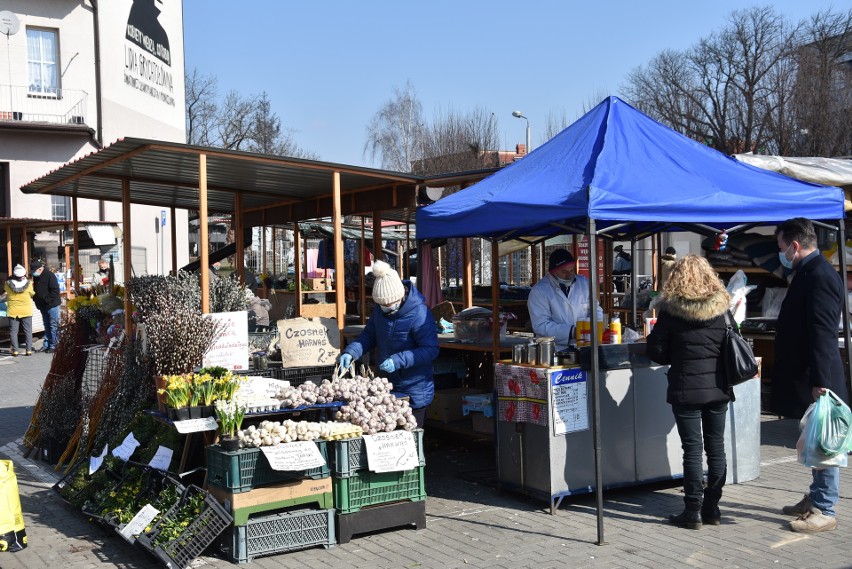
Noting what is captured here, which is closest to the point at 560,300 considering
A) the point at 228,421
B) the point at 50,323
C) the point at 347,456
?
the point at 347,456

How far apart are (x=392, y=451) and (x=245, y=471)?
1040 mm

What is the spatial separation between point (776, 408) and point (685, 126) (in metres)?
34.0

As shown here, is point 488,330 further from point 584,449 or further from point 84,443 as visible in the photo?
point 84,443

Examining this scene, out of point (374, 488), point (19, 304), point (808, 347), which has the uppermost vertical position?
point (19, 304)

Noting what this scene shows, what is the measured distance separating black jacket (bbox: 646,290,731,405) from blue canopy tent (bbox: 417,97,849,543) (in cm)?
56

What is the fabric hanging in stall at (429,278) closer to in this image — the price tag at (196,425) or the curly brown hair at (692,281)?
the curly brown hair at (692,281)

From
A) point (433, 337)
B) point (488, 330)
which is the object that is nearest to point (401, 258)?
point (488, 330)

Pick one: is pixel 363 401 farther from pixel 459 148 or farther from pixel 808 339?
pixel 459 148

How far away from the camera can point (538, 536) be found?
5914 mm

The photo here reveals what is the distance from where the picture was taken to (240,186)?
9914mm

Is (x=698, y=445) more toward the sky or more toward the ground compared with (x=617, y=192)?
more toward the ground

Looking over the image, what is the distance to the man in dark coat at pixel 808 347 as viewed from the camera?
5871mm

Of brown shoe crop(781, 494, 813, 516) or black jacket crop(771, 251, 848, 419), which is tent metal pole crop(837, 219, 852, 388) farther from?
brown shoe crop(781, 494, 813, 516)

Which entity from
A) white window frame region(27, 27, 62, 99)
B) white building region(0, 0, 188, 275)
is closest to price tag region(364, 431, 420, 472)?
white building region(0, 0, 188, 275)
